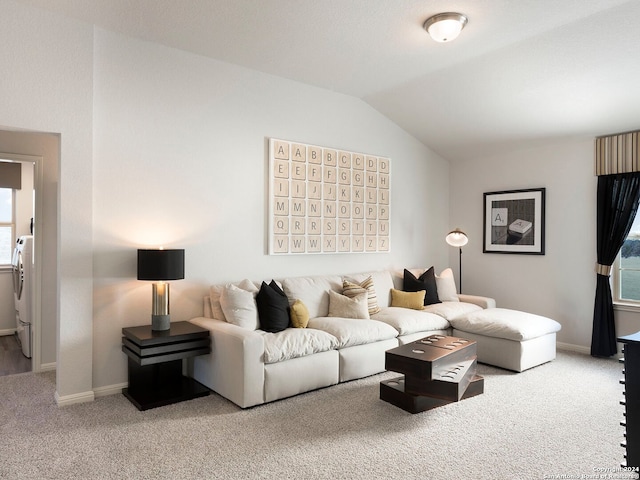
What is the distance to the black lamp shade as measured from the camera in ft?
11.5

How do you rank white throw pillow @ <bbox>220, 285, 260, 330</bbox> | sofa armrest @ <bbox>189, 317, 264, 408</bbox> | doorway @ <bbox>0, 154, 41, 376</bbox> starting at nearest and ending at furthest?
sofa armrest @ <bbox>189, 317, 264, 408</bbox> → white throw pillow @ <bbox>220, 285, 260, 330</bbox> → doorway @ <bbox>0, 154, 41, 376</bbox>

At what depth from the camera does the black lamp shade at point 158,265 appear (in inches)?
138

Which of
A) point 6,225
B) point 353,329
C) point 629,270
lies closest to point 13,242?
point 6,225

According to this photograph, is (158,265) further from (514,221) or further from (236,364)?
(514,221)

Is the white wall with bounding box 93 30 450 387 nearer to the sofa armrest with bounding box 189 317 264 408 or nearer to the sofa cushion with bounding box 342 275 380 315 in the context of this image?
the sofa cushion with bounding box 342 275 380 315

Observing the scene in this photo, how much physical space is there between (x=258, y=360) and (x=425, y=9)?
2.82 meters

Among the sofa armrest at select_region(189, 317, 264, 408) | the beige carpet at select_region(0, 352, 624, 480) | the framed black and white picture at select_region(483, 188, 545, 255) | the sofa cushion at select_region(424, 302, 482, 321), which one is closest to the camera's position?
the beige carpet at select_region(0, 352, 624, 480)

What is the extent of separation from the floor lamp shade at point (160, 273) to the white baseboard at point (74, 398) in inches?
26.5

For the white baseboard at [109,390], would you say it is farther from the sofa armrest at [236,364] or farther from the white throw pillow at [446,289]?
the white throw pillow at [446,289]

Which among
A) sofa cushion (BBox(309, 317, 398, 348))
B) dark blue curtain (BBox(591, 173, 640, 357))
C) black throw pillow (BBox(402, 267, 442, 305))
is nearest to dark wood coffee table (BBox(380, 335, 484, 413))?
sofa cushion (BBox(309, 317, 398, 348))

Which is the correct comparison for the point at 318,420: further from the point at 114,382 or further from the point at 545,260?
the point at 545,260

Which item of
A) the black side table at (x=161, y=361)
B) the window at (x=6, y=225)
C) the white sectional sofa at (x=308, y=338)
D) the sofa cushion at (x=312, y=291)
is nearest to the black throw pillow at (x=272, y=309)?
the white sectional sofa at (x=308, y=338)

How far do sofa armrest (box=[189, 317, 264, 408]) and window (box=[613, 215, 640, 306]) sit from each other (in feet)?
12.8

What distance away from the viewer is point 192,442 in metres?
2.80
